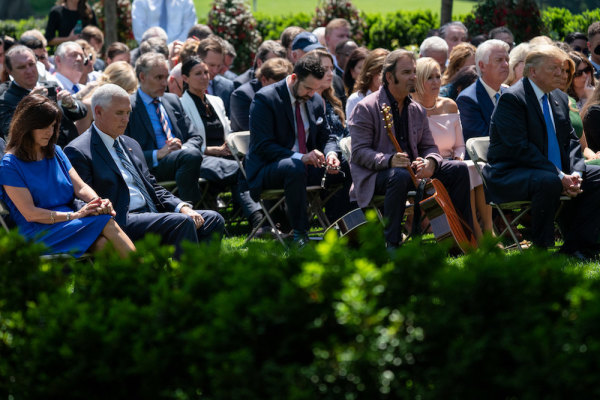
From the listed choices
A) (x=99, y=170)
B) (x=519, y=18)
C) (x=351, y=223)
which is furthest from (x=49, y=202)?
(x=519, y=18)

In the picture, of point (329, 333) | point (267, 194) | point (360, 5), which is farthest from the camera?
point (360, 5)

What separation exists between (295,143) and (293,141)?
0.11ft

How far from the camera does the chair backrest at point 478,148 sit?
838 centimetres

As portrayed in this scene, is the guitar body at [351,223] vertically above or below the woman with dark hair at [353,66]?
below

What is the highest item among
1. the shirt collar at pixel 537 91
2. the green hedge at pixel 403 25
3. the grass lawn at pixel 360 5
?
the shirt collar at pixel 537 91

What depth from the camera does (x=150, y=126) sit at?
9.51 m

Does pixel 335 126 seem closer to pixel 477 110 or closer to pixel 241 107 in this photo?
pixel 241 107

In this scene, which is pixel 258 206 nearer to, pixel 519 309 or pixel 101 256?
pixel 101 256

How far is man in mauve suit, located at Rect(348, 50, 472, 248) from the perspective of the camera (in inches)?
317

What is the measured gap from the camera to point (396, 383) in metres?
3.13

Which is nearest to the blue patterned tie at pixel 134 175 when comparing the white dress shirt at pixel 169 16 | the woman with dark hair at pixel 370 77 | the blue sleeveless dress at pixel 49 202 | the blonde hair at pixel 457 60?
the blue sleeveless dress at pixel 49 202

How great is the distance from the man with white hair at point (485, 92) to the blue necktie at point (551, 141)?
1.22 m

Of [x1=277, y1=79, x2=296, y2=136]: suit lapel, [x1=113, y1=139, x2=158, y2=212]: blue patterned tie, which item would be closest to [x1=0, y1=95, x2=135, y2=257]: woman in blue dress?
[x1=113, y1=139, x2=158, y2=212]: blue patterned tie

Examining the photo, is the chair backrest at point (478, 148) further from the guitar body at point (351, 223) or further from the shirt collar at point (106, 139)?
the shirt collar at point (106, 139)
